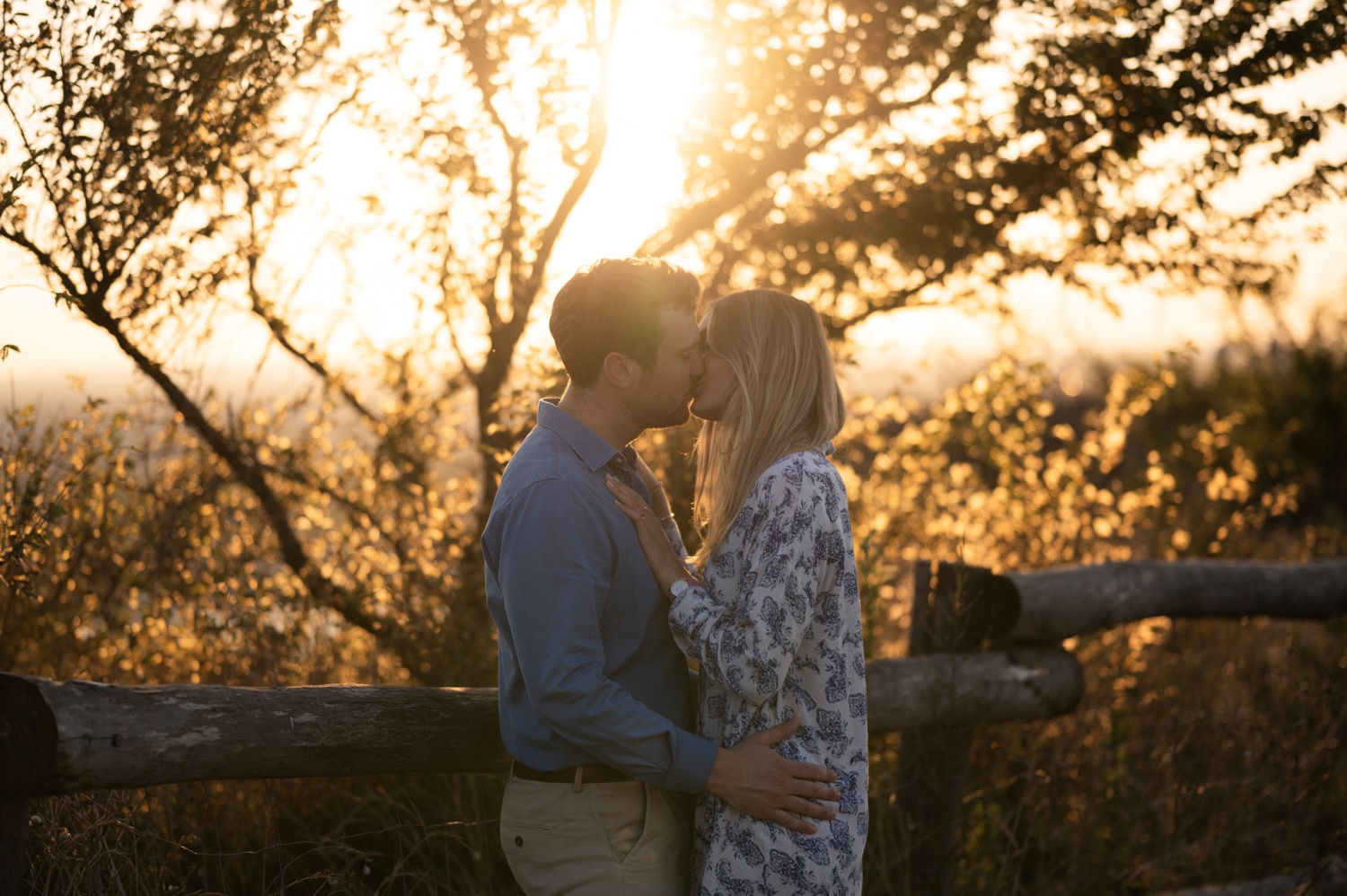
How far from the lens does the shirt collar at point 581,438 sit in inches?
97.9

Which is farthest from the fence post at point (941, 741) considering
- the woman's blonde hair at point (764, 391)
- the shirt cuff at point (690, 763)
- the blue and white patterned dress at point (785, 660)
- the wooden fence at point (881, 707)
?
the shirt cuff at point (690, 763)

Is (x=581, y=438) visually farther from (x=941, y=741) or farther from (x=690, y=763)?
(x=941, y=741)

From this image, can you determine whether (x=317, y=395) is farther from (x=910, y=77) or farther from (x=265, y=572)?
(x=910, y=77)

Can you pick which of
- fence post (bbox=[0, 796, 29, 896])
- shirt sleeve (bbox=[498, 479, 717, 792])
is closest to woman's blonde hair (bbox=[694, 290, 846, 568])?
shirt sleeve (bbox=[498, 479, 717, 792])

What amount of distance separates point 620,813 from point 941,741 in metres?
1.74

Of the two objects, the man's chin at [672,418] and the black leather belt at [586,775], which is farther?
the man's chin at [672,418]

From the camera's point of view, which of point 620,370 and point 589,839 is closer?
point 589,839

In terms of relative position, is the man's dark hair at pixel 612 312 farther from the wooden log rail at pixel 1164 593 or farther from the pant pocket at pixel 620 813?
the wooden log rail at pixel 1164 593

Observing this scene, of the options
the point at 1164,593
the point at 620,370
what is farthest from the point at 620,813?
the point at 1164,593

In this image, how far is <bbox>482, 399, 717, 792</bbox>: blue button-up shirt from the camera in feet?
7.38

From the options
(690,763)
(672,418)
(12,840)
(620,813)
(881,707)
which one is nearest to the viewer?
(12,840)

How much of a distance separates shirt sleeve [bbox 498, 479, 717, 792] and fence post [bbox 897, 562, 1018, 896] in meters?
1.83

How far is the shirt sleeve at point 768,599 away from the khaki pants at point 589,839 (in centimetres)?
37

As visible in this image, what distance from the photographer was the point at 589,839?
8.00 feet
